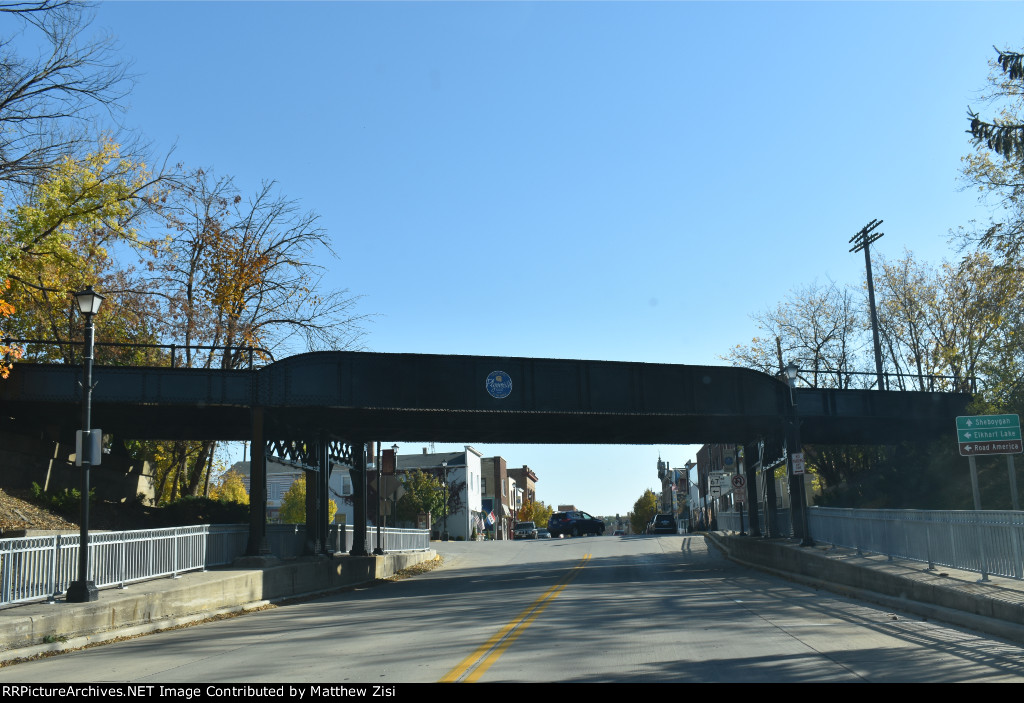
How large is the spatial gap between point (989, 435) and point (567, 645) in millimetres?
10615

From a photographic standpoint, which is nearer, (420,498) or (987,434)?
(987,434)

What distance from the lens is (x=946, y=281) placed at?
4469 cm

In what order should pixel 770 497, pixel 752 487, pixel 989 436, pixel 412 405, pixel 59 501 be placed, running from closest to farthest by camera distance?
pixel 989 436
pixel 412 405
pixel 59 501
pixel 770 497
pixel 752 487

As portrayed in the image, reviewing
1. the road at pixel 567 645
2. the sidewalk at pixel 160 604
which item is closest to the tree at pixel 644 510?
the sidewalk at pixel 160 604

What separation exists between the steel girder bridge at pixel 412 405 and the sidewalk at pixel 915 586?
258 inches

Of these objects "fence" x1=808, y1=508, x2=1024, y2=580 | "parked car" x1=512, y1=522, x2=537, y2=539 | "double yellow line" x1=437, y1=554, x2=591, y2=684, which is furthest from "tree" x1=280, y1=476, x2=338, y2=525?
"double yellow line" x1=437, y1=554, x2=591, y2=684

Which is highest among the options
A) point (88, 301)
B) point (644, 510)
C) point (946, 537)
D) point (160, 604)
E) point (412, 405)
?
point (88, 301)

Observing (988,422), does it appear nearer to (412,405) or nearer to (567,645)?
(567,645)

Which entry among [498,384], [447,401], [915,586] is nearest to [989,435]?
[915,586]

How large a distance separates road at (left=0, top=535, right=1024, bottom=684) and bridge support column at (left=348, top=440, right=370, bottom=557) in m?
10.6

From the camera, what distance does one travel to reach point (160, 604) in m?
15.9

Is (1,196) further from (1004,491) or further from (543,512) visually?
(543,512)

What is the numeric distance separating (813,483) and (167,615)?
5226 centimetres

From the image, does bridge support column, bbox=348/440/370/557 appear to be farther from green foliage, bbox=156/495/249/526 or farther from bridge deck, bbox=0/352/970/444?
green foliage, bbox=156/495/249/526
